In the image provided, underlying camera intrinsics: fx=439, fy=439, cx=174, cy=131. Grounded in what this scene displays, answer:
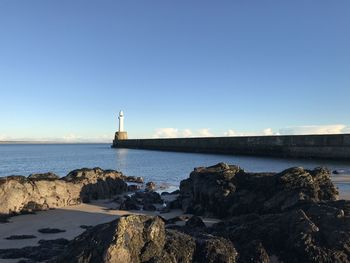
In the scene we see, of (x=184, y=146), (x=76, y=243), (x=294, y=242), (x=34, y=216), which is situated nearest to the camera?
(x=76, y=243)

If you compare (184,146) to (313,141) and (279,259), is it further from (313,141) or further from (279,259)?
(279,259)

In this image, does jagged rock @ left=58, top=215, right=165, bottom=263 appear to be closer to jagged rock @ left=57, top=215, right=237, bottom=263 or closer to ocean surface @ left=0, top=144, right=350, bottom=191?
jagged rock @ left=57, top=215, right=237, bottom=263

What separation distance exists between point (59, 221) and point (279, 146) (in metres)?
48.3

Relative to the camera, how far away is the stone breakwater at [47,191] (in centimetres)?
1325

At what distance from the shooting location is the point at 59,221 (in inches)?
472


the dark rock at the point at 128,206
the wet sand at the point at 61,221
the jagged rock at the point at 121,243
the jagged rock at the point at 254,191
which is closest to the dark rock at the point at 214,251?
the jagged rock at the point at 121,243

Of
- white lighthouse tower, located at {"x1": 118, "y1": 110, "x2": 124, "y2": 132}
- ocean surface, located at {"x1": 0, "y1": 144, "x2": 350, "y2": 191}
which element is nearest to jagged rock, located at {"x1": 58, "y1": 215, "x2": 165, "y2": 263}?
ocean surface, located at {"x1": 0, "y1": 144, "x2": 350, "y2": 191}

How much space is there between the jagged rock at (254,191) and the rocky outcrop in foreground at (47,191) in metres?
4.11

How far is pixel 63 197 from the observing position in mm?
15070

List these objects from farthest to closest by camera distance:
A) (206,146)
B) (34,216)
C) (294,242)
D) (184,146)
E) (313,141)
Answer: (184,146) < (206,146) < (313,141) < (34,216) < (294,242)

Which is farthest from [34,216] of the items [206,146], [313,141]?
[206,146]

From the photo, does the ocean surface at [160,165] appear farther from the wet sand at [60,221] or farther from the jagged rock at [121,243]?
the jagged rock at [121,243]

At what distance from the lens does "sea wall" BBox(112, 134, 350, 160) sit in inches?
1929

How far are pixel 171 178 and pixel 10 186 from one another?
720 inches
